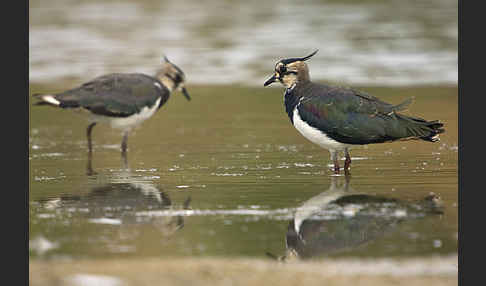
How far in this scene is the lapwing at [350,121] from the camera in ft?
34.9

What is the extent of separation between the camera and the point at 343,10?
92.3 ft

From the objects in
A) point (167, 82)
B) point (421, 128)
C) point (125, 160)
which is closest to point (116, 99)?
point (125, 160)

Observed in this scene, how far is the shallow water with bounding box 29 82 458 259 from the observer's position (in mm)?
7941

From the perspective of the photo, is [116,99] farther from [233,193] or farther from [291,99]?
[233,193]

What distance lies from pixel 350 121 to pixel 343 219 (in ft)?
7.55

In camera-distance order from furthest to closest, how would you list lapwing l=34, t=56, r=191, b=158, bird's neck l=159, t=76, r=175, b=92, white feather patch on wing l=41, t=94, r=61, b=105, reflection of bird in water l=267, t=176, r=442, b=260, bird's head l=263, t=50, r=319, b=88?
bird's neck l=159, t=76, r=175, b=92, lapwing l=34, t=56, r=191, b=158, white feather patch on wing l=41, t=94, r=61, b=105, bird's head l=263, t=50, r=319, b=88, reflection of bird in water l=267, t=176, r=442, b=260

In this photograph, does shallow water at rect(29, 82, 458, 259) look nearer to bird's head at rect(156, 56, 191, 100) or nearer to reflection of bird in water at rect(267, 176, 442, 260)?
reflection of bird in water at rect(267, 176, 442, 260)

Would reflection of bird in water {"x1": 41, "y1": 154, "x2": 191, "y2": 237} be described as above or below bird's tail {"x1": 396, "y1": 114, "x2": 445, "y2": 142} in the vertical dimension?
below

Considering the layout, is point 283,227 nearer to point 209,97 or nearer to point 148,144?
point 148,144

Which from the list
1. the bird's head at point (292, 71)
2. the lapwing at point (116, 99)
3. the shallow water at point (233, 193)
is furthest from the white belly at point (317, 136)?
the lapwing at point (116, 99)

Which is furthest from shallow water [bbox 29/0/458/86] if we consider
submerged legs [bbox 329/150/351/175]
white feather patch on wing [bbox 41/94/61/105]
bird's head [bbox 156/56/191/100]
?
submerged legs [bbox 329/150/351/175]

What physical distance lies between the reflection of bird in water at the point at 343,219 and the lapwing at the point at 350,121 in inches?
35.9

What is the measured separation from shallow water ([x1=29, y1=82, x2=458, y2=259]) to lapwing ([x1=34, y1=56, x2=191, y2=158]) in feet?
1.52

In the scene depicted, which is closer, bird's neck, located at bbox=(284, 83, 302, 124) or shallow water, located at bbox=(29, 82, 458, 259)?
shallow water, located at bbox=(29, 82, 458, 259)
